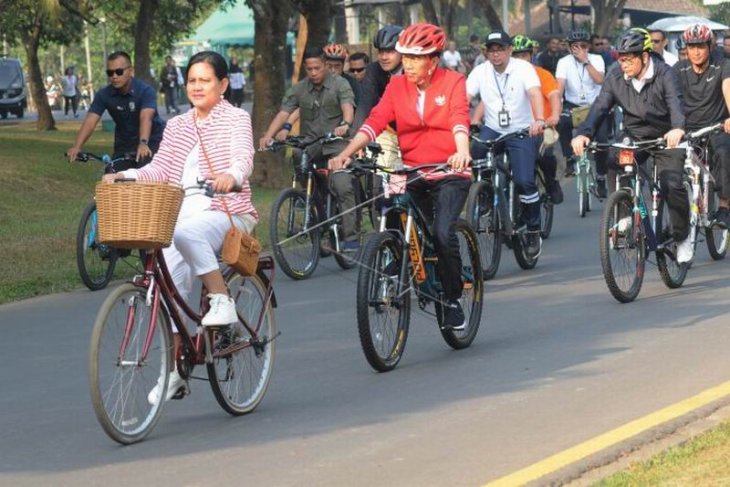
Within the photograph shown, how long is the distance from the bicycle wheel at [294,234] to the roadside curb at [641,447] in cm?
650

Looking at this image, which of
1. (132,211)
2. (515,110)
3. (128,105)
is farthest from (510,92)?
(132,211)

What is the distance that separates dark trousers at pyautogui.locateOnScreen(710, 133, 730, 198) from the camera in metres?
14.0

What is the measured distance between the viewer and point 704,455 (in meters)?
6.74

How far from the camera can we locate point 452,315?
9891 millimetres

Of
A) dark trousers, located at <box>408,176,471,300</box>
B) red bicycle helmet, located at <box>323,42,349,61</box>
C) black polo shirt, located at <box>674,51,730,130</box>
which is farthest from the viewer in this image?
red bicycle helmet, located at <box>323,42,349,61</box>

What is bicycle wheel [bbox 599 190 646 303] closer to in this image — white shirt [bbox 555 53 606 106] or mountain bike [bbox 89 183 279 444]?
mountain bike [bbox 89 183 279 444]

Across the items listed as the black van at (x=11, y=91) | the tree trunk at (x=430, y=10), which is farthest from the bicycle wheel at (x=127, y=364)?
the black van at (x=11, y=91)

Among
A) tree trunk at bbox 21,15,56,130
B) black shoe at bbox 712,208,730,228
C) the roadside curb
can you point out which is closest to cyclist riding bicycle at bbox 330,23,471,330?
the roadside curb

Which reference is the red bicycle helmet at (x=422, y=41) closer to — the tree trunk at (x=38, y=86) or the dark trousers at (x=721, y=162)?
the dark trousers at (x=721, y=162)

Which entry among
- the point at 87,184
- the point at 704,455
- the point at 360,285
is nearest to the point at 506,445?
the point at 704,455

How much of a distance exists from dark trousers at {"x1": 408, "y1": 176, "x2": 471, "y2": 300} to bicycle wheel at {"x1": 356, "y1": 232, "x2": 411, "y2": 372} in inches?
14.2

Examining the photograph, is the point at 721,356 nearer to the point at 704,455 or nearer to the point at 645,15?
the point at 704,455

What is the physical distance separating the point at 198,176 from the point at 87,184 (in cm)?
1811

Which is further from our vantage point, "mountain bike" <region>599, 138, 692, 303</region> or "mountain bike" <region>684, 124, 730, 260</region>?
"mountain bike" <region>684, 124, 730, 260</region>
